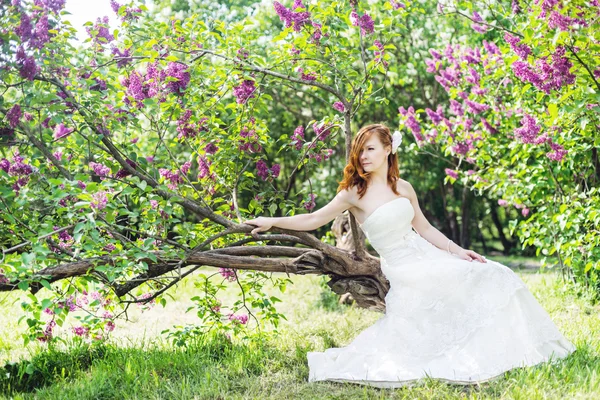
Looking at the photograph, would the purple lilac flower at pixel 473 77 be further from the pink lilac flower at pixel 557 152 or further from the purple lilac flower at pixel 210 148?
the purple lilac flower at pixel 210 148

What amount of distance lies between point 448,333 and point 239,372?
3.90 feet

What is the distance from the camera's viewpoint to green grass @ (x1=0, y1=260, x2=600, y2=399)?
2936 millimetres

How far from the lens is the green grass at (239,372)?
2.94 m

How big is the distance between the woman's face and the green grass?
1.22m

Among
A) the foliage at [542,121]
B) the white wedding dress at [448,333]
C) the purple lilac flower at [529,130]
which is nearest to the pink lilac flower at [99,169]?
the white wedding dress at [448,333]

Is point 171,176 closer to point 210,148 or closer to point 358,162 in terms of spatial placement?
point 210,148

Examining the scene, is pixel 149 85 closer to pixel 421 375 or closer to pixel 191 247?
pixel 191 247

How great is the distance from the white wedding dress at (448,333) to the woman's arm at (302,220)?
508mm

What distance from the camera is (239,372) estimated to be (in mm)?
3416

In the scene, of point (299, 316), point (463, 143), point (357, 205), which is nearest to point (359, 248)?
point (357, 205)

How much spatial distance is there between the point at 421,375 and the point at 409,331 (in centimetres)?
26

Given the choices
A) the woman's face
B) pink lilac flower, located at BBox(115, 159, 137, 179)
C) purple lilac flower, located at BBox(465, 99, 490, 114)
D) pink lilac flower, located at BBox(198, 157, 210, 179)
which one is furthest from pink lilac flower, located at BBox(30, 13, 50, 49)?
purple lilac flower, located at BBox(465, 99, 490, 114)

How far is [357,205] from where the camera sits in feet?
11.9

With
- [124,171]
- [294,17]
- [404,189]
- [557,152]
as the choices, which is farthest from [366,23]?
[557,152]
